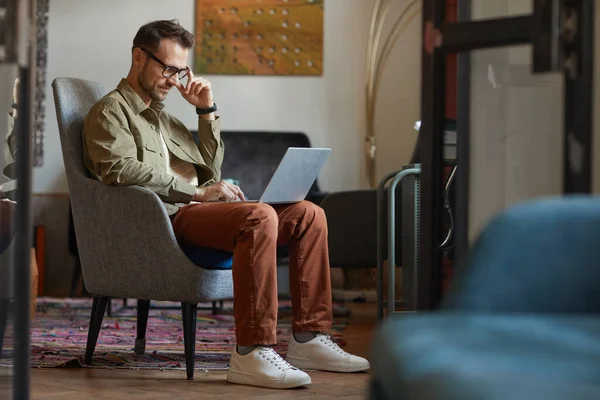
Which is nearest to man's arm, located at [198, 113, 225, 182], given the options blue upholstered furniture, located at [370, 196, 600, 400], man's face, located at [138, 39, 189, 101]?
man's face, located at [138, 39, 189, 101]

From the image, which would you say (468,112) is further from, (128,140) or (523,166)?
(128,140)

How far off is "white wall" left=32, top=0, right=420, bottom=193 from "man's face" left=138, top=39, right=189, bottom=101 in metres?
2.82

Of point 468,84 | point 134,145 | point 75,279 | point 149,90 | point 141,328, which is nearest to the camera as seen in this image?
point 468,84

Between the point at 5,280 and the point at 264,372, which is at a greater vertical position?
the point at 5,280

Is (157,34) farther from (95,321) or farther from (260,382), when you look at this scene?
(260,382)

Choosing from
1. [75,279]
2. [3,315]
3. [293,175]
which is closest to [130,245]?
[293,175]

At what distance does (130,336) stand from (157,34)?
1.19 metres

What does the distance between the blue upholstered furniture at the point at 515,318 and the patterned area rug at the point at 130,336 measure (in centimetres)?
181

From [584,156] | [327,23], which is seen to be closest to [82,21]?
[327,23]

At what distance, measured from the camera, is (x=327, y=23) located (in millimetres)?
5934

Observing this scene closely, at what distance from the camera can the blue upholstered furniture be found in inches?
39.4

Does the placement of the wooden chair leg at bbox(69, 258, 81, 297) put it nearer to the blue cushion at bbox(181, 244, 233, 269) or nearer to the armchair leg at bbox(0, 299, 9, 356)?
the blue cushion at bbox(181, 244, 233, 269)

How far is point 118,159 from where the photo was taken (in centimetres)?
279

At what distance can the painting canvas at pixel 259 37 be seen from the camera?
5.88 metres
